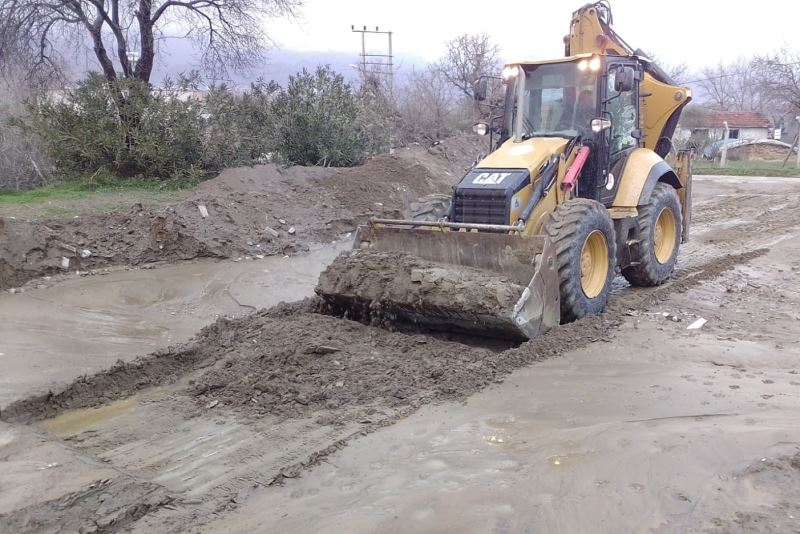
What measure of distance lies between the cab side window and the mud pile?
283cm

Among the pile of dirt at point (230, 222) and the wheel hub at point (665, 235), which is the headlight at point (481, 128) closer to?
the wheel hub at point (665, 235)

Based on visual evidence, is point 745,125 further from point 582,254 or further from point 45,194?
point 582,254

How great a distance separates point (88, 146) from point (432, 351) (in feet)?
37.1

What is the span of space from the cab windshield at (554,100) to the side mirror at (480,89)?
356 mm

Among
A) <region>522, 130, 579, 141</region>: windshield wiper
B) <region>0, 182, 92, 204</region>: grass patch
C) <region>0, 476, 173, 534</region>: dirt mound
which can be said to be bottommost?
<region>0, 476, 173, 534</region>: dirt mound

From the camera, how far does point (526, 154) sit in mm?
7512

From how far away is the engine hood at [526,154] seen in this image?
7371 mm

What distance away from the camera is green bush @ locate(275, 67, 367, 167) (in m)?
16.4

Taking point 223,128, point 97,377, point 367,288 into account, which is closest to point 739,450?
point 367,288

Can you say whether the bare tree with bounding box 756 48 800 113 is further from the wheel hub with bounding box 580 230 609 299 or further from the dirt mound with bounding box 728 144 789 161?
the wheel hub with bounding box 580 230 609 299

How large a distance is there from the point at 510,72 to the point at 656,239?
3094 millimetres

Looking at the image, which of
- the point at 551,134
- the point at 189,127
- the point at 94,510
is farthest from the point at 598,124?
the point at 189,127

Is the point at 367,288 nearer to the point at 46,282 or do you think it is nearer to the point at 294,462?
the point at 294,462

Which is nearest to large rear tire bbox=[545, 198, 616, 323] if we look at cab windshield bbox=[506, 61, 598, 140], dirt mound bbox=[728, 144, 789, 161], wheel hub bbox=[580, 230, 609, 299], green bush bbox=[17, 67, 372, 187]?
wheel hub bbox=[580, 230, 609, 299]
